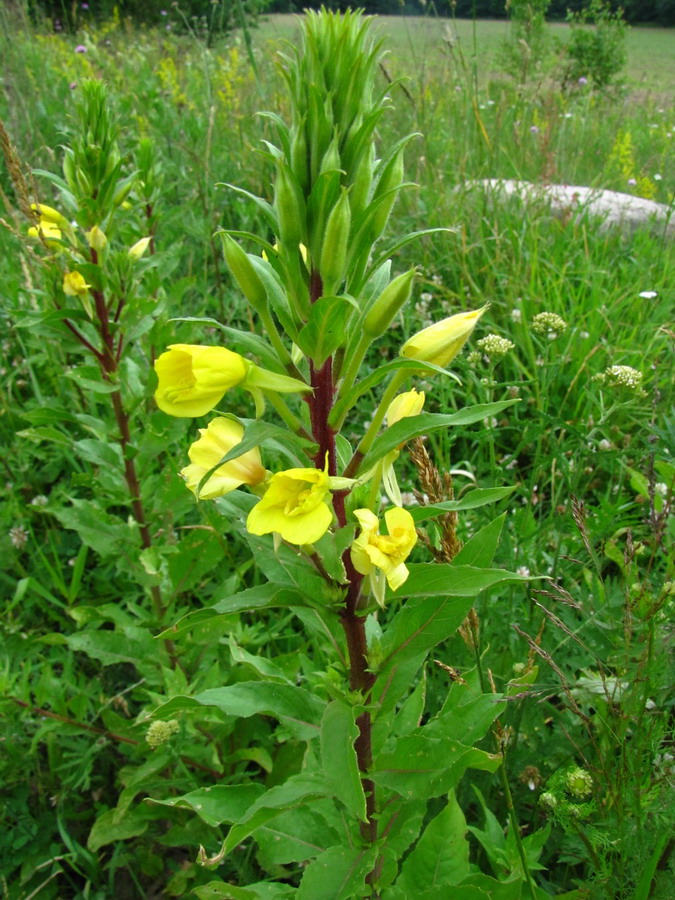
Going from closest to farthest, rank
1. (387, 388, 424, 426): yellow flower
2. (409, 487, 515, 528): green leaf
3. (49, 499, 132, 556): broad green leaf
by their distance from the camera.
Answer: (409, 487, 515, 528): green leaf, (387, 388, 424, 426): yellow flower, (49, 499, 132, 556): broad green leaf

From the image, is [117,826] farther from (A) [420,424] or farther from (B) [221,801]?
(A) [420,424]

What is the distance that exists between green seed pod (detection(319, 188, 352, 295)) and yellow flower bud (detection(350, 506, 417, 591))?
0.37 meters

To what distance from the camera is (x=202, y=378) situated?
3.26 feet

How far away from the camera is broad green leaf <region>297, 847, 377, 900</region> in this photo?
3.66 ft

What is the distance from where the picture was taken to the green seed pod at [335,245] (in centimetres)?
95

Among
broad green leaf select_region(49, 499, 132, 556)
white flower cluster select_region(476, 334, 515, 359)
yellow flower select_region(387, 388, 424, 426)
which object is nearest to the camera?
yellow flower select_region(387, 388, 424, 426)

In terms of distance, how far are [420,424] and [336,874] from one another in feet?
2.62

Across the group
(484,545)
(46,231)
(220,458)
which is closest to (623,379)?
(484,545)

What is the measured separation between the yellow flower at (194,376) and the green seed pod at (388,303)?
212mm


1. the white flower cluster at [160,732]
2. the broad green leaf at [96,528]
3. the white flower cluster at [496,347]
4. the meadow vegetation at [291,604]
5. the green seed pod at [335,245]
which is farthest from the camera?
the broad green leaf at [96,528]

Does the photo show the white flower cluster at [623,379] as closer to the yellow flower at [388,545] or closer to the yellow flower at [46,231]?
the yellow flower at [388,545]

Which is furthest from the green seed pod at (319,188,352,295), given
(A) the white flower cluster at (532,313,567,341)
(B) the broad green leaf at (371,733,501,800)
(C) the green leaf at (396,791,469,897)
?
(A) the white flower cluster at (532,313,567,341)

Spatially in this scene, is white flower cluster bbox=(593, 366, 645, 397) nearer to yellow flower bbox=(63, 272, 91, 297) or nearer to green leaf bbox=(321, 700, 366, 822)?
green leaf bbox=(321, 700, 366, 822)

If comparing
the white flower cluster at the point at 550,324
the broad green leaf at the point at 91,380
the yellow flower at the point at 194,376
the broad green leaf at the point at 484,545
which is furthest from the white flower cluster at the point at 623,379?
the broad green leaf at the point at 91,380
